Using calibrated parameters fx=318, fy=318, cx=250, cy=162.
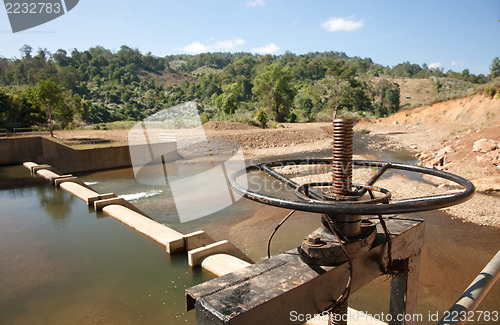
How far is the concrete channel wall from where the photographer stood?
60.1ft

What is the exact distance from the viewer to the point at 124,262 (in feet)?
21.0

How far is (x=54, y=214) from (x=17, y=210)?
1.58 m

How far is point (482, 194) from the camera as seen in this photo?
485 inches

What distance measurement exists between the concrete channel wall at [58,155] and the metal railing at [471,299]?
19.9m

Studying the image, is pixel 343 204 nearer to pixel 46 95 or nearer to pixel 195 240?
pixel 195 240

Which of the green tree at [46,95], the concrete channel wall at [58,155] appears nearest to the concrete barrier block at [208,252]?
the concrete channel wall at [58,155]

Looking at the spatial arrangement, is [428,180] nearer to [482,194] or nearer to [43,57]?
[482,194]

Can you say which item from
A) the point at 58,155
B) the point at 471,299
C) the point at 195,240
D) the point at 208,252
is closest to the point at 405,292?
the point at 471,299

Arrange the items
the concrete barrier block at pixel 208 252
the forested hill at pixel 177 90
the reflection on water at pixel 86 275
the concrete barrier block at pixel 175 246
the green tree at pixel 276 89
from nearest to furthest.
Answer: the reflection on water at pixel 86 275
the concrete barrier block at pixel 208 252
the concrete barrier block at pixel 175 246
the forested hill at pixel 177 90
the green tree at pixel 276 89

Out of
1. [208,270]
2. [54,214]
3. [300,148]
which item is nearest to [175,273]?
[208,270]

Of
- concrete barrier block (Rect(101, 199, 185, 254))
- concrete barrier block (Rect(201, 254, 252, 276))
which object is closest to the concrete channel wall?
concrete barrier block (Rect(101, 199, 185, 254))

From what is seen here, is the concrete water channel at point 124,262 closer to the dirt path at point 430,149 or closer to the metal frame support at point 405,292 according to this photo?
the dirt path at point 430,149

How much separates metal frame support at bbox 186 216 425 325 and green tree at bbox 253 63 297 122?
4335 cm

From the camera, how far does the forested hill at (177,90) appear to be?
2836 cm
